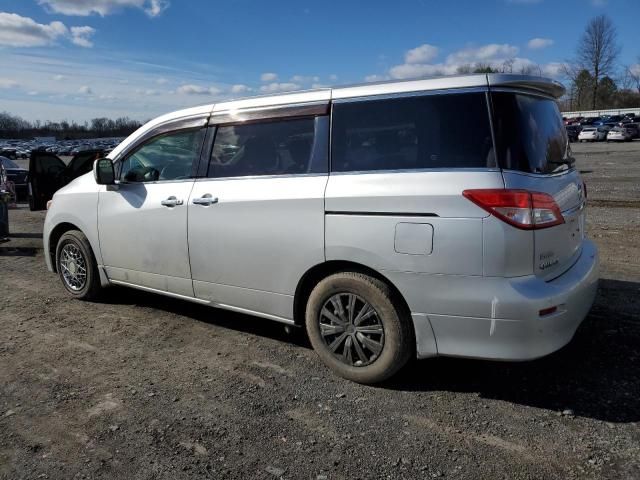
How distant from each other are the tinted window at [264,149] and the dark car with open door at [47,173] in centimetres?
458

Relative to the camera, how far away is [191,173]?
457cm

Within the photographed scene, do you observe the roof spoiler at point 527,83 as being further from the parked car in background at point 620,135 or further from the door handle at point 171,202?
the parked car in background at point 620,135

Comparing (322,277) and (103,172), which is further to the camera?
(103,172)

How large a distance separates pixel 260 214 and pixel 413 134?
1292 mm

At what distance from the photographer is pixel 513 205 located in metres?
3.03

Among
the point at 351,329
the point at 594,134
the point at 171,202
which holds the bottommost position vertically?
the point at 351,329

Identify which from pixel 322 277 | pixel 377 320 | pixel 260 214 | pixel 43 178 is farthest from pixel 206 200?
pixel 43 178

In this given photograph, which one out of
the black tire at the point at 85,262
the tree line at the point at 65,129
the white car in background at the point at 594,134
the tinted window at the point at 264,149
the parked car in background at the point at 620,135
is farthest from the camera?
the tree line at the point at 65,129

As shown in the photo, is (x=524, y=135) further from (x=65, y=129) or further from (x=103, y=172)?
(x=65, y=129)

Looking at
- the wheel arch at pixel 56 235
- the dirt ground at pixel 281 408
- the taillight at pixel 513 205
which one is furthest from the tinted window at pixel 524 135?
the wheel arch at pixel 56 235

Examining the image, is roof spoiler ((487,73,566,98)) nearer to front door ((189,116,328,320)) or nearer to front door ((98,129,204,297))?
front door ((189,116,328,320))

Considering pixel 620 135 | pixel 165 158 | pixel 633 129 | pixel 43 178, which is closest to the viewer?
pixel 165 158

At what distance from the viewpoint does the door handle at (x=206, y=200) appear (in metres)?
4.28

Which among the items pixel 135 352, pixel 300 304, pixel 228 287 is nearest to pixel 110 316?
pixel 135 352
